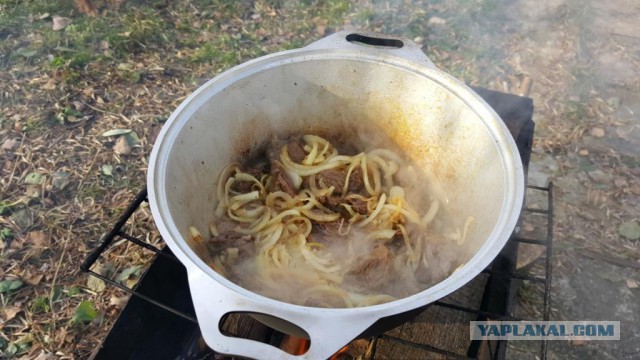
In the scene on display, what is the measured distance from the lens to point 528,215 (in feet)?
16.1

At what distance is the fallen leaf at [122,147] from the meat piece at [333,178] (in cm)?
254

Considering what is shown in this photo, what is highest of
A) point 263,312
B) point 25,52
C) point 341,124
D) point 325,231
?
point 263,312

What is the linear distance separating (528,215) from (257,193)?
125 inches

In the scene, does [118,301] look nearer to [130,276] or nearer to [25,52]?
[130,276]

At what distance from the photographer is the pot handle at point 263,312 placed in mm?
1938

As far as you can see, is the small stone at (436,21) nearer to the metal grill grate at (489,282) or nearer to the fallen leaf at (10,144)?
the metal grill grate at (489,282)

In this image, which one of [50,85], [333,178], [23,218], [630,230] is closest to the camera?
[333,178]

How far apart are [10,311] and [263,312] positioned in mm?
2917

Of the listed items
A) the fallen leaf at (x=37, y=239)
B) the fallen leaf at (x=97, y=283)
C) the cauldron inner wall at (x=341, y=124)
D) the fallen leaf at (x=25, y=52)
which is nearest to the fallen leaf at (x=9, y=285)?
the fallen leaf at (x=37, y=239)

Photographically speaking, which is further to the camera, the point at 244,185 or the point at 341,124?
the point at 341,124

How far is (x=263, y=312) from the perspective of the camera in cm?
195

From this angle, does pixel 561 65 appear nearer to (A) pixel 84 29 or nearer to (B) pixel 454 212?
(B) pixel 454 212

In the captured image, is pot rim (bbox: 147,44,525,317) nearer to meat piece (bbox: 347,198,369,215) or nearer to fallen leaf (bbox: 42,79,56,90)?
meat piece (bbox: 347,198,369,215)

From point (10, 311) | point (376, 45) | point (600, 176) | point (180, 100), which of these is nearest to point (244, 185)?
point (376, 45)
